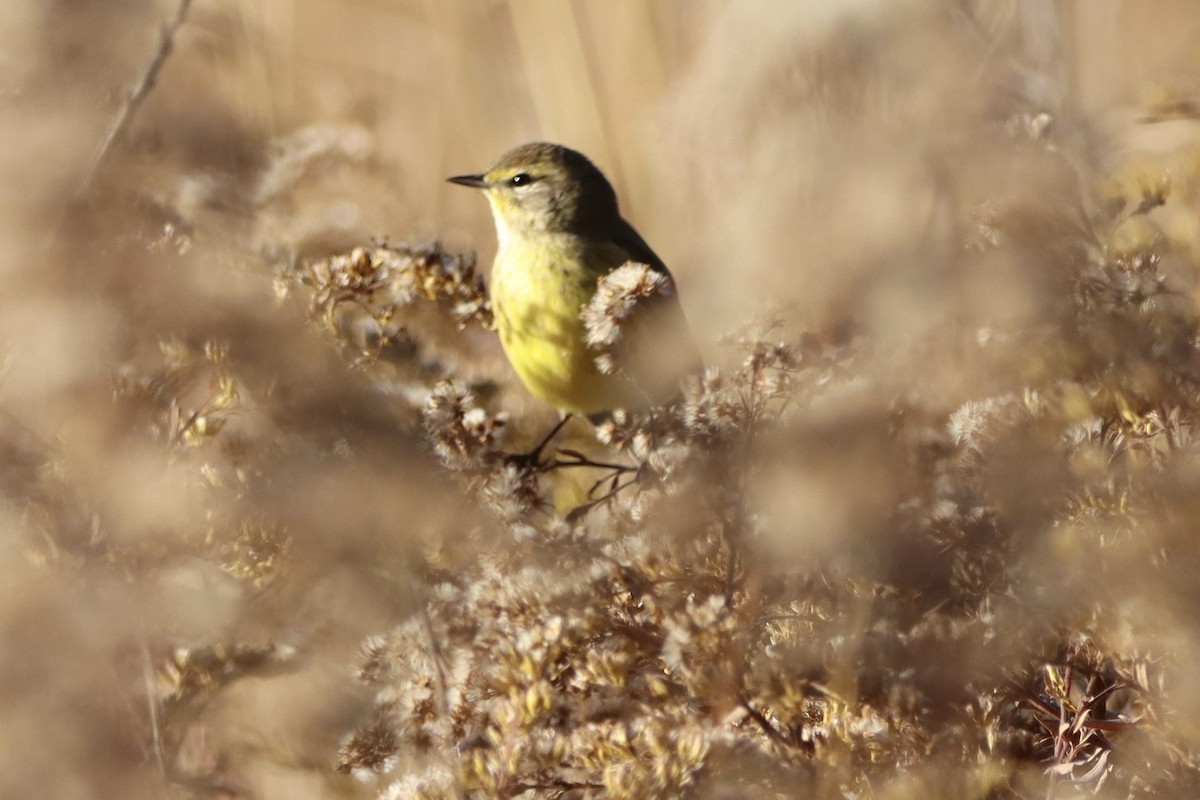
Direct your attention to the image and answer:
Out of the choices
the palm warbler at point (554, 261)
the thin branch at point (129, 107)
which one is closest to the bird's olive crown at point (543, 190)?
the palm warbler at point (554, 261)

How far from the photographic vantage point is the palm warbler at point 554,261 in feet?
5.54

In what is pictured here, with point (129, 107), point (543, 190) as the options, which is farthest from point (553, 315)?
point (129, 107)

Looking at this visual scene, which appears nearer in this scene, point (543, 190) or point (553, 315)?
point (553, 315)

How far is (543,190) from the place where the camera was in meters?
2.04

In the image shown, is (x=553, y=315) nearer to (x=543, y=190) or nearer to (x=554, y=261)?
(x=554, y=261)

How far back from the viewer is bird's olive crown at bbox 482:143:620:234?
2.02 m

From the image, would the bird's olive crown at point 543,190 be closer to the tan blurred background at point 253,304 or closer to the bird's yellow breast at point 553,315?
the bird's yellow breast at point 553,315

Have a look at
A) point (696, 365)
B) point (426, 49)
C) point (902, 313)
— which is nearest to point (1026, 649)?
point (902, 313)

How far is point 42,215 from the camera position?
77cm

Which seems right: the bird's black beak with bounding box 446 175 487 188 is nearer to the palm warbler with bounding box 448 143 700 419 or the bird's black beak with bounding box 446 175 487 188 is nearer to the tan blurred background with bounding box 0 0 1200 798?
the palm warbler with bounding box 448 143 700 419

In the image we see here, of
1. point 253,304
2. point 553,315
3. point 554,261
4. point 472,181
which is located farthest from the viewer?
point 472,181

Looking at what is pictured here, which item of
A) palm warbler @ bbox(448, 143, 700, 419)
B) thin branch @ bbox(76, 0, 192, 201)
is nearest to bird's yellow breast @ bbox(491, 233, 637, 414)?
palm warbler @ bbox(448, 143, 700, 419)

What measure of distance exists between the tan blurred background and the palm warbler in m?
0.23

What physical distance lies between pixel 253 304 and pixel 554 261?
1.17 m
